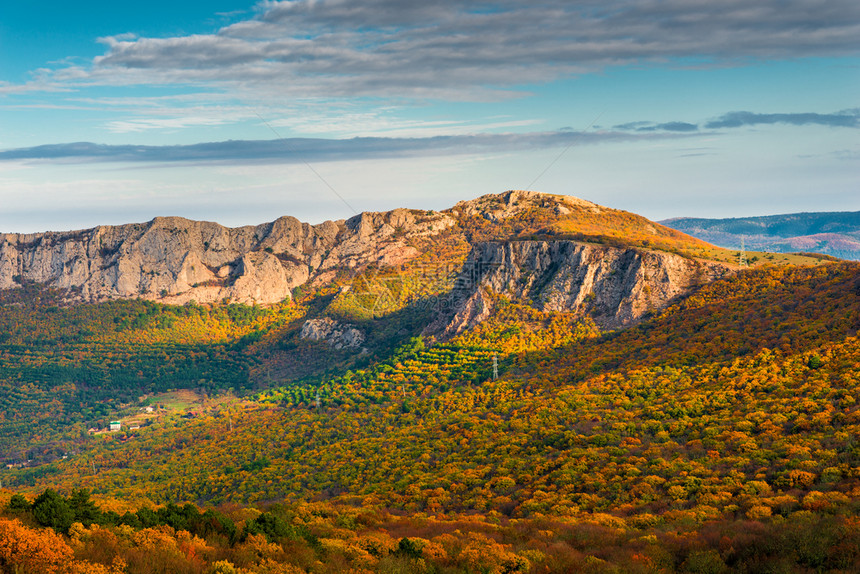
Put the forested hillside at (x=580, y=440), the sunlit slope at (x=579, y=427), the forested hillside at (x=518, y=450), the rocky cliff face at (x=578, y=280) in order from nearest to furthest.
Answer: the forested hillside at (x=518, y=450), the forested hillside at (x=580, y=440), the sunlit slope at (x=579, y=427), the rocky cliff face at (x=578, y=280)

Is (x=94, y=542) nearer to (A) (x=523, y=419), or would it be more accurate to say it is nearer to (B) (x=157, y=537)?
(B) (x=157, y=537)

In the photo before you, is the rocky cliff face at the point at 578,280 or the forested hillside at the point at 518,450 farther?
the rocky cliff face at the point at 578,280

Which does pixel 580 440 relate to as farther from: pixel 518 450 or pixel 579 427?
pixel 518 450

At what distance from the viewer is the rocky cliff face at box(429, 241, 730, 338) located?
138125 mm

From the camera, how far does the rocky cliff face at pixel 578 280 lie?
138125 mm

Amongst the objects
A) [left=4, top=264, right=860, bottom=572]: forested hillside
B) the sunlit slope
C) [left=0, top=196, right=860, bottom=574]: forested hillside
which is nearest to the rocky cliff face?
[left=0, top=196, right=860, bottom=574]: forested hillside

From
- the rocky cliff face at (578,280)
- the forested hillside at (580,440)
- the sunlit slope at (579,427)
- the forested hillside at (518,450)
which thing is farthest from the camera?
the rocky cliff face at (578,280)

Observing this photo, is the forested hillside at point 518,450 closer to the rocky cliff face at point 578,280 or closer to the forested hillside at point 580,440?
the forested hillside at point 580,440

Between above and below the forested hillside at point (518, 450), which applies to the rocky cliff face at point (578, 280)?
above

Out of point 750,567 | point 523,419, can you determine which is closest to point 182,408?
point 523,419

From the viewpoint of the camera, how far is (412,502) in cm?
6738

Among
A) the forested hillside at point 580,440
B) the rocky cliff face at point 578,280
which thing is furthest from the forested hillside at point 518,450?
the rocky cliff face at point 578,280

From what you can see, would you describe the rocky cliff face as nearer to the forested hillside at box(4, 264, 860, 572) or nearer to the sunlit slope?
the forested hillside at box(4, 264, 860, 572)

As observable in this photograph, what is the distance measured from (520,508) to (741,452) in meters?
23.8
